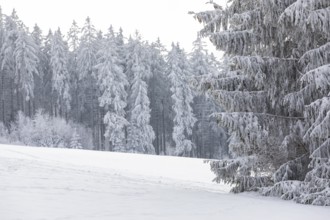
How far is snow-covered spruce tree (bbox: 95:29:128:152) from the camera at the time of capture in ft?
163

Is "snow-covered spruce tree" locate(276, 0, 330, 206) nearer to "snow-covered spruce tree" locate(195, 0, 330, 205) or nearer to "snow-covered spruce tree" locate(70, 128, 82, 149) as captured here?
"snow-covered spruce tree" locate(195, 0, 330, 205)

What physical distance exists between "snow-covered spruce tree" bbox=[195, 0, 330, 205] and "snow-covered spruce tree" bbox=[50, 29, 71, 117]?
47414mm

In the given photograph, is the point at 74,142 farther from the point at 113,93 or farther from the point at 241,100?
the point at 241,100

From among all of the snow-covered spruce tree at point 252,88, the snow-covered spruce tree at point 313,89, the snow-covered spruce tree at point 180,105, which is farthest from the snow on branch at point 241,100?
the snow-covered spruce tree at point 180,105

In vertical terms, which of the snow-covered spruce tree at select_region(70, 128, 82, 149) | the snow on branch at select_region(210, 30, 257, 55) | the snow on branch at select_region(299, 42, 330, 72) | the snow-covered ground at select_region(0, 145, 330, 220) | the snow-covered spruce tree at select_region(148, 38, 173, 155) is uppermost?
the snow-covered spruce tree at select_region(148, 38, 173, 155)

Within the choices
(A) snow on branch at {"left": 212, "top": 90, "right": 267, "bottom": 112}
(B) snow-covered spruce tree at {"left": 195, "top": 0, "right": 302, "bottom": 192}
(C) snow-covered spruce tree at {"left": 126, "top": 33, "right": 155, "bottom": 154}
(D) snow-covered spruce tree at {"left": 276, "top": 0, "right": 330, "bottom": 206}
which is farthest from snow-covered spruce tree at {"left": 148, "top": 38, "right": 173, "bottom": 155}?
(D) snow-covered spruce tree at {"left": 276, "top": 0, "right": 330, "bottom": 206}

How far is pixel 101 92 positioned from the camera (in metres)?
56.6

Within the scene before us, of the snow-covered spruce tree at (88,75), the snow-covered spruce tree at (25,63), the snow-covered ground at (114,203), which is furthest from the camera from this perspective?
the snow-covered spruce tree at (88,75)

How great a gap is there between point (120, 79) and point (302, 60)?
43.0m

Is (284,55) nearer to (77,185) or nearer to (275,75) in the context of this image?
(275,75)

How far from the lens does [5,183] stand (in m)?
10.7

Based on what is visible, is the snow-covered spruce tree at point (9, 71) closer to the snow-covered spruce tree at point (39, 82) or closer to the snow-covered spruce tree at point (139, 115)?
the snow-covered spruce tree at point (39, 82)

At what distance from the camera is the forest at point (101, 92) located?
50.6m

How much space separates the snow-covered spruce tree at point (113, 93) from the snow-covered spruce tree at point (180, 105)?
6250mm
